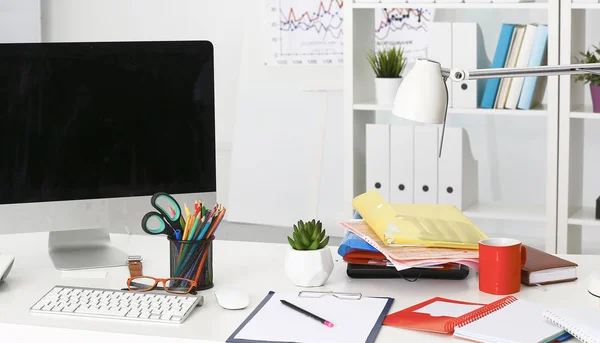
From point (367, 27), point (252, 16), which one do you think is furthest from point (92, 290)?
point (252, 16)

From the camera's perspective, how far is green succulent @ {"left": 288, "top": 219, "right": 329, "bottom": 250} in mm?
1611

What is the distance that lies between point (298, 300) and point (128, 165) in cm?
53

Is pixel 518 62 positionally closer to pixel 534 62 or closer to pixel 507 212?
pixel 534 62

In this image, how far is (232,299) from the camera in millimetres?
1504

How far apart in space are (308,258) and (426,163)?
1.82 metres

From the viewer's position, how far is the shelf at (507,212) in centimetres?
323

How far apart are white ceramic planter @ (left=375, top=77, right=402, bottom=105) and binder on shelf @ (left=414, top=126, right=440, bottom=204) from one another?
0.16 m

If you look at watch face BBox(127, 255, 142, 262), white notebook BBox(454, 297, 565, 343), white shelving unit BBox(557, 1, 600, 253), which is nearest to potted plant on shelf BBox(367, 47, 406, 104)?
white shelving unit BBox(557, 1, 600, 253)

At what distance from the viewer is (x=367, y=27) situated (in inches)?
134

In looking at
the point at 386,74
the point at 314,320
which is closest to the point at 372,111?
the point at 386,74

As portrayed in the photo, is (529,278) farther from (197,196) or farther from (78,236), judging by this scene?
(78,236)

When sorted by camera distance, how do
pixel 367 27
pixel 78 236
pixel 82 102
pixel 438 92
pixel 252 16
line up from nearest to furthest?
pixel 438 92
pixel 82 102
pixel 78 236
pixel 367 27
pixel 252 16

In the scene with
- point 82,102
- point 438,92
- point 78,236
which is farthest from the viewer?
point 78,236

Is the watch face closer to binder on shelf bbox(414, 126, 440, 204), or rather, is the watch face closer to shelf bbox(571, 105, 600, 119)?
binder on shelf bbox(414, 126, 440, 204)
